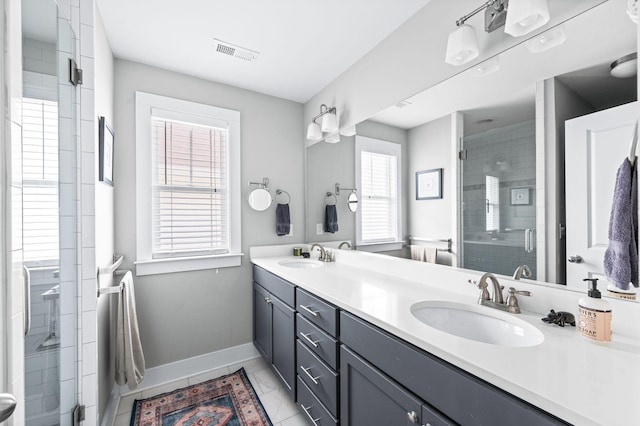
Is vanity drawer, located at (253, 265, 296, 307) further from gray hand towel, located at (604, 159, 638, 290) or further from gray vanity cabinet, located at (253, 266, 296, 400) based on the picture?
gray hand towel, located at (604, 159, 638, 290)

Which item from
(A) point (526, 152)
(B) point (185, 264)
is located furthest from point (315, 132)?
(A) point (526, 152)

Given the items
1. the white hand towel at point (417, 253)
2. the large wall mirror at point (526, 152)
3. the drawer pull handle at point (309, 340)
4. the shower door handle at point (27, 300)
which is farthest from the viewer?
the white hand towel at point (417, 253)

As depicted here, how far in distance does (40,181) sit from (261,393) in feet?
5.99

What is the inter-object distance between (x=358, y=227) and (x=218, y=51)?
5.34 feet

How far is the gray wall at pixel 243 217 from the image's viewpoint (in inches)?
81.0

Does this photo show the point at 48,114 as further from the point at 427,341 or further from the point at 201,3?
the point at 427,341

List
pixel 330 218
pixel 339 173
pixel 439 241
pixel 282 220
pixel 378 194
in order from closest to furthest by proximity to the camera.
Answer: pixel 439 241
pixel 378 194
pixel 339 173
pixel 330 218
pixel 282 220

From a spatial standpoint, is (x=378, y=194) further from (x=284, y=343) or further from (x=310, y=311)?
(x=284, y=343)

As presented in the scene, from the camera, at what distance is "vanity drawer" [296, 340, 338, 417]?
1342mm

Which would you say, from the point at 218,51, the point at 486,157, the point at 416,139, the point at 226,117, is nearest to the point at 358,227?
the point at 416,139

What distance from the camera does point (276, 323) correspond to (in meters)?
2.02

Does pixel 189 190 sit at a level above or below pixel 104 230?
above

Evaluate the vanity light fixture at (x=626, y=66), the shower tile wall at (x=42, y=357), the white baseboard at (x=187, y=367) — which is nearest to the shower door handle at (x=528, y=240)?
the vanity light fixture at (x=626, y=66)

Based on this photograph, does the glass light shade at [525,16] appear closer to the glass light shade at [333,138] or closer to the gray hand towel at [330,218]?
the glass light shade at [333,138]
